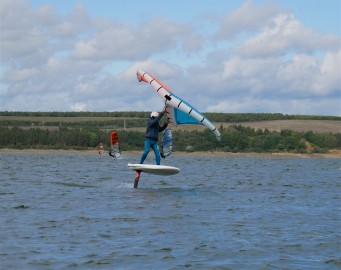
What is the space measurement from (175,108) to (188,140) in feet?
343

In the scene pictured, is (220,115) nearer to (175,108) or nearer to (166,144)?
(166,144)

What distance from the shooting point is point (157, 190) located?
28688mm

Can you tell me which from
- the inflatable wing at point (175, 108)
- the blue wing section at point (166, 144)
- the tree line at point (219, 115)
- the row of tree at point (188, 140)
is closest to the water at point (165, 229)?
the blue wing section at point (166, 144)

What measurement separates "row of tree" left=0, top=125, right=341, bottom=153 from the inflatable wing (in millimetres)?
99343

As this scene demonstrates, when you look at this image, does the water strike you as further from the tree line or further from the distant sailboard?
the tree line

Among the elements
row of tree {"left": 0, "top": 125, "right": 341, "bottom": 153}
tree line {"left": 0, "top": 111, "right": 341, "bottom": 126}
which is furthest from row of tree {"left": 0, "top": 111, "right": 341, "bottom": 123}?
row of tree {"left": 0, "top": 125, "right": 341, "bottom": 153}

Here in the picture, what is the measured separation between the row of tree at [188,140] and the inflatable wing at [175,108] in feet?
326

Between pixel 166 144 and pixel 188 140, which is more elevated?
pixel 166 144

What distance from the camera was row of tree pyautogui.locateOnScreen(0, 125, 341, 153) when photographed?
13050 cm

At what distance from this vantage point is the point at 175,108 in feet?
90.9

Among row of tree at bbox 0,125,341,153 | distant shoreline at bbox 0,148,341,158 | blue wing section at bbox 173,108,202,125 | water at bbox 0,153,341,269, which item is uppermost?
blue wing section at bbox 173,108,202,125

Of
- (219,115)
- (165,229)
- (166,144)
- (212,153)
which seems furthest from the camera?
(219,115)

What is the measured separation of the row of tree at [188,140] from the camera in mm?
130500

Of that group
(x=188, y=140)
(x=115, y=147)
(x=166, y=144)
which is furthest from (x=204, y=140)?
(x=166, y=144)
